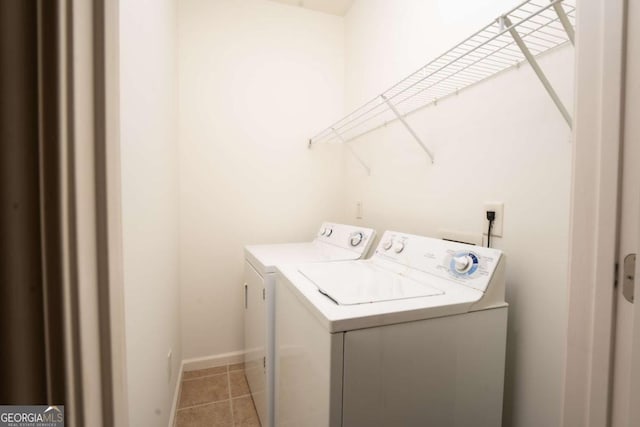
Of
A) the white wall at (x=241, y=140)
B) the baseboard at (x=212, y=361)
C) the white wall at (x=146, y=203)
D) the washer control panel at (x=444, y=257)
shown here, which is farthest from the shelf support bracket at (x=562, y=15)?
the baseboard at (x=212, y=361)

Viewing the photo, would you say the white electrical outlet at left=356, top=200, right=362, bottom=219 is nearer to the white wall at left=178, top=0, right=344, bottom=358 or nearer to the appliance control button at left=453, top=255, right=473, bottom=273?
the white wall at left=178, top=0, right=344, bottom=358

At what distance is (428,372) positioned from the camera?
89 centimetres

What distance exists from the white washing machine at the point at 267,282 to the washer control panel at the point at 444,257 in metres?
0.25

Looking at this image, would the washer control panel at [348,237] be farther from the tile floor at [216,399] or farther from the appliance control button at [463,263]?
the tile floor at [216,399]

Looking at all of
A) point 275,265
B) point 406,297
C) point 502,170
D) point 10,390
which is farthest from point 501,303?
point 10,390

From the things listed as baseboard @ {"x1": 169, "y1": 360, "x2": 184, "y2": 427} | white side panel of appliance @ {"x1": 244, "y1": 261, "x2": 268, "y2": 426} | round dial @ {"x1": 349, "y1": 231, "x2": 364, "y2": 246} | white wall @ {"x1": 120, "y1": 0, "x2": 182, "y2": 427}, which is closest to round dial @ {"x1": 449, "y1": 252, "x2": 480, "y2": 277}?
round dial @ {"x1": 349, "y1": 231, "x2": 364, "y2": 246}

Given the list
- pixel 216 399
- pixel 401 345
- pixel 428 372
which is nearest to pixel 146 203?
pixel 401 345

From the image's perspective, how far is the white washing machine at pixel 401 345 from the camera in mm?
809

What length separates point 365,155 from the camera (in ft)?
7.11

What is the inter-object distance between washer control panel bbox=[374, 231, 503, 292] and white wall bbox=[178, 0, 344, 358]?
1.09 meters

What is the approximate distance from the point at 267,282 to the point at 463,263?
0.88 m

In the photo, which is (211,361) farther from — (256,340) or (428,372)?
(428,372)

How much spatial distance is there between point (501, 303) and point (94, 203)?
3.84 feet

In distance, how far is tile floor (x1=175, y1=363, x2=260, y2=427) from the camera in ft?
5.50
